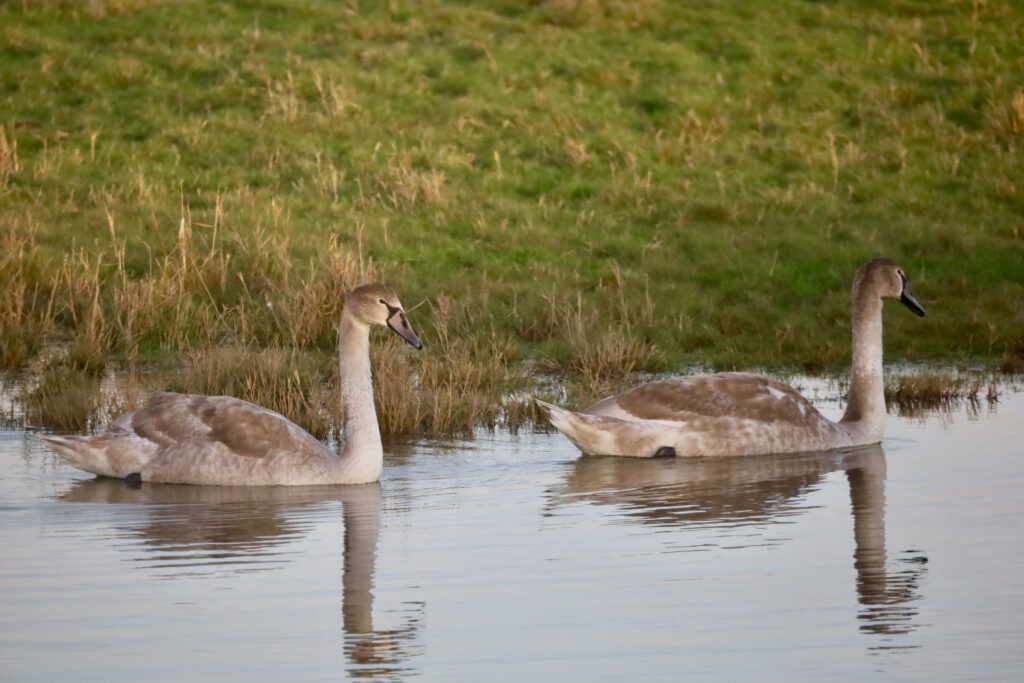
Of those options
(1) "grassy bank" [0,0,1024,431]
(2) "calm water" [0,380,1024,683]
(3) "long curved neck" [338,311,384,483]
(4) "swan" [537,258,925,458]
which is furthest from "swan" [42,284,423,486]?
(1) "grassy bank" [0,0,1024,431]

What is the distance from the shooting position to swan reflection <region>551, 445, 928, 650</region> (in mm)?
8258

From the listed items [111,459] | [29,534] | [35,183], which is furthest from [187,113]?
[29,534]

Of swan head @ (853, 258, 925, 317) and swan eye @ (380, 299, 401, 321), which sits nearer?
swan eye @ (380, 299, 401, 321)

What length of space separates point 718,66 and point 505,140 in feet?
15.6

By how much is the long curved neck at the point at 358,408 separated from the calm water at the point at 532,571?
A: 18cm

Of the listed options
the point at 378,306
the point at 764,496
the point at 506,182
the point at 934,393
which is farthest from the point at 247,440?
the point at 506,182

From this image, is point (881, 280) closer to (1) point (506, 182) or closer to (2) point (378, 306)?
(2) point (378, 306)

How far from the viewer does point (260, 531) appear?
980 centimetres

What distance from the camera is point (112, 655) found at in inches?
283

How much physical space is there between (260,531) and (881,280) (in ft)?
19.4

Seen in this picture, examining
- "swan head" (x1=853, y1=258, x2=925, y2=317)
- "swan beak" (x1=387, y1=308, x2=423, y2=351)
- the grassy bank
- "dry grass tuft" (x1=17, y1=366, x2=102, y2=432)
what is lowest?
"dry grass tuft" (x1=17, y1=366, x2=102, y2=432)

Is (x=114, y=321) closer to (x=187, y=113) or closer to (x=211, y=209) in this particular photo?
(x=211, y=209)

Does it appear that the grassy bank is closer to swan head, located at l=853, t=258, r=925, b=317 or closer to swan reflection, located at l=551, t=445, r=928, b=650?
swan reflection, located at l=551, t=445, r=928, b=650

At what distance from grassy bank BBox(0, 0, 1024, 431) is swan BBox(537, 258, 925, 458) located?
1.38m
